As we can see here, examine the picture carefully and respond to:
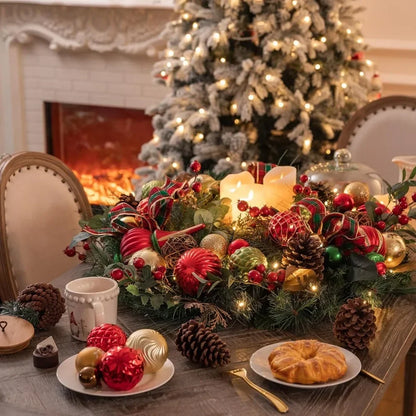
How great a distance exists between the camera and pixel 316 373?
1110 millimetres

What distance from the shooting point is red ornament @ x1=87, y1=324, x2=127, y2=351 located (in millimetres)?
1168

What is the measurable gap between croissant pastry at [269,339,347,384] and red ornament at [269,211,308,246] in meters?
0.32

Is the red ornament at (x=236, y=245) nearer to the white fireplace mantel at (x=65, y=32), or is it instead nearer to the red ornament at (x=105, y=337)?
the red ornament at (x=105, y=337)

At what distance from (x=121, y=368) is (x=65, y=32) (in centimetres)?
313

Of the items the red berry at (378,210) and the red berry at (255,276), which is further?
the red berry at (378,210)

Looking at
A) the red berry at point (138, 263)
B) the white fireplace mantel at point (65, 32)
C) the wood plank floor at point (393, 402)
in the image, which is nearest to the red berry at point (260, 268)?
the red berry at point (138, 263)

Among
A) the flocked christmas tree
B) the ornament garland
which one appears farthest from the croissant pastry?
the flocked christmas tree

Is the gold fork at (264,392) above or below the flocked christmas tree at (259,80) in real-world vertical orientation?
below

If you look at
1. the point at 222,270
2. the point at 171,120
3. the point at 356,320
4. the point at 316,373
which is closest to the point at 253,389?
the point at 316,373

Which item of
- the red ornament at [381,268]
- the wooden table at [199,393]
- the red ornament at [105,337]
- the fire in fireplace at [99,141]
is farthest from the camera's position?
the fire in fireplace at [99,141]

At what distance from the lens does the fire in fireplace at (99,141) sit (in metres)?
4.13

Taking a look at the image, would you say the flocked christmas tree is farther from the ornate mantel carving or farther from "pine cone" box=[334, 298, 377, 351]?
"pine cone" box=[334, 298, 377, 351]

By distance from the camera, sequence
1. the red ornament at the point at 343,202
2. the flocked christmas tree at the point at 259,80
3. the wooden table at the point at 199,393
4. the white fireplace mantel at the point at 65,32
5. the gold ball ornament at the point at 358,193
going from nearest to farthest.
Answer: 1. the wooden table at the point at 199,393
2. the red ornament at the point at 343,202
3. the gold ball ornament at the point at 358,193
4. the flocked christmas tree at the point at 259,80
5. the white fireplace mantel at the point at 65,32

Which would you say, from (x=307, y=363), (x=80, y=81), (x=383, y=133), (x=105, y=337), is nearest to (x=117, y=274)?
(x=105, y=337)
